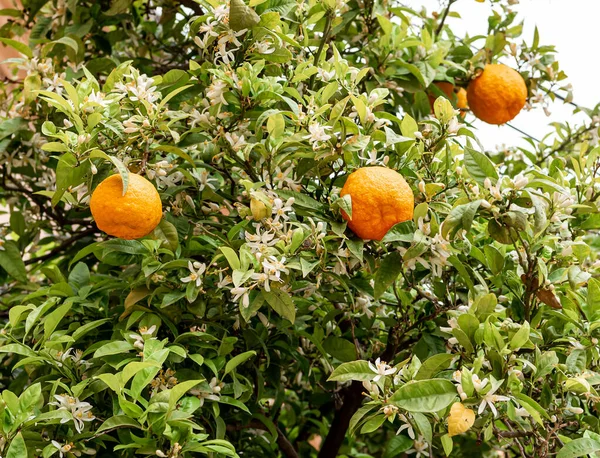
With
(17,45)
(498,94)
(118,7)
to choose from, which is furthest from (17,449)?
(498,94)

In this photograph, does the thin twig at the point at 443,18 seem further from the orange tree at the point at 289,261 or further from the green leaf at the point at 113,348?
the green leaf at the point at 113,348

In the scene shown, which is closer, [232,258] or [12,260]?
[232,258]

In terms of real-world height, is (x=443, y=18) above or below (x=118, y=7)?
above

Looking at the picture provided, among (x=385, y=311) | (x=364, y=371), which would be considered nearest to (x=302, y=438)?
(x=385, y=311)

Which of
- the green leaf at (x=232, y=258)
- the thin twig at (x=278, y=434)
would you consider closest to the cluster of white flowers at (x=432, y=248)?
the green leaf at (x=232, y=258)

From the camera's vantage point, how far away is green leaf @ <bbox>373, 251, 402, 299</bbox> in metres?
1.05

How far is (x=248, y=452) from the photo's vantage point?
1.45 m

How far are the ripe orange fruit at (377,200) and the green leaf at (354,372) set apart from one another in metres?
0.18

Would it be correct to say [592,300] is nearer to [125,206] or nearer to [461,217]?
[461,217]

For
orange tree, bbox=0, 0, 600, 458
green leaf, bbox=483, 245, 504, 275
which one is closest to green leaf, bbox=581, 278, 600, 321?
orange tree, bbox=0, 0, 600, 458

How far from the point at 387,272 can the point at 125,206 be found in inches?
14.9

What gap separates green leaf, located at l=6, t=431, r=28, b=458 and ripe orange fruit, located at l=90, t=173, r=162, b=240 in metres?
0.29

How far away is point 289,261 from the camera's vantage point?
99cm

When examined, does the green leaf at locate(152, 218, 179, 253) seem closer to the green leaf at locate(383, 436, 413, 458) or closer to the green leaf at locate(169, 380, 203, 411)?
the green leaf at locate(169, 380, 203, 411)
